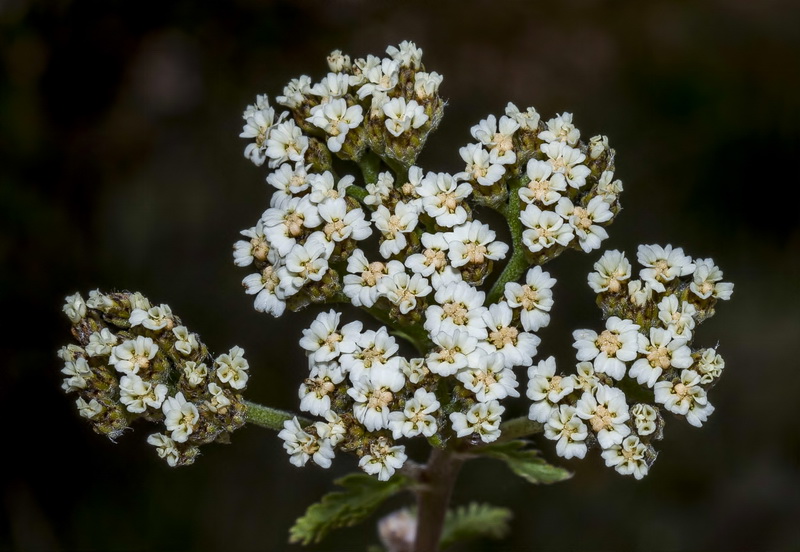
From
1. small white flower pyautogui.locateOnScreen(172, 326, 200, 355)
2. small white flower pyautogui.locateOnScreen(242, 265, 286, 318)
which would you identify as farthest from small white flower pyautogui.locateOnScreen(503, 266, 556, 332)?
small white flower pyautogui.locateOnScreen(172, 326, 200, 355)

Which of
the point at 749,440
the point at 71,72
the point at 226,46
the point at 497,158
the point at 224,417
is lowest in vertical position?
the point at 224,417

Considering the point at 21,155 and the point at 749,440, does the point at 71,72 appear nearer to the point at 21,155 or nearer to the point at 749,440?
the point at 21,155

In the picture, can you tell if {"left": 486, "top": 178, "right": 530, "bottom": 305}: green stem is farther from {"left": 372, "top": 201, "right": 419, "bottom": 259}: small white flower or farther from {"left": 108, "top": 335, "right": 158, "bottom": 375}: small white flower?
{"left": 108, "top": 335, "right": 158, "bottom": 375}: small white flower

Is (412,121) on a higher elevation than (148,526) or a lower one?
higher

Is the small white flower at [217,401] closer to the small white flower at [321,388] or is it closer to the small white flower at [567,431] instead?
the small white flower at [321,388]

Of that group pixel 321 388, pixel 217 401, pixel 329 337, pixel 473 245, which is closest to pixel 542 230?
pixel 473 245

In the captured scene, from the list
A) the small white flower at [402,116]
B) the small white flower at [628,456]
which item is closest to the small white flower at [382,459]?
the small white flower at [628,456]

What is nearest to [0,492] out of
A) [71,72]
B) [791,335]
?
[71,72]

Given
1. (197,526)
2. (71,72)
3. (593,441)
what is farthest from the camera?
(71,72)
